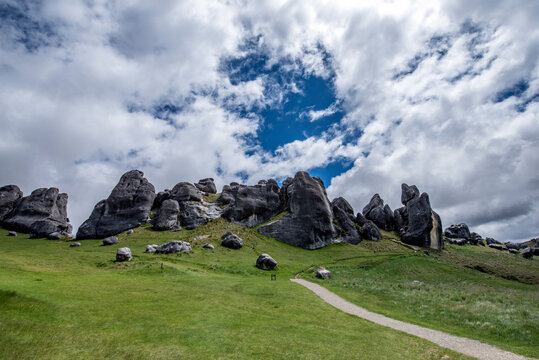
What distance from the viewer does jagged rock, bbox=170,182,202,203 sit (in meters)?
114

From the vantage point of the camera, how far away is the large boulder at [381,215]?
5251 inches

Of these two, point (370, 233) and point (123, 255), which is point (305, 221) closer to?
point (370, 233)

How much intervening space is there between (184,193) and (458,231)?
15267 cm

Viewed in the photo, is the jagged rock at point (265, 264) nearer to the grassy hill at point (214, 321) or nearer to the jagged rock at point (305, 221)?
the grassy hill at point (214, 321)

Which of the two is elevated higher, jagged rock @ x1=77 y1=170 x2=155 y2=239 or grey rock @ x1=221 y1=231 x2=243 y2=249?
jagged rock @ x1=77 y1=170 x2=155 y2=239

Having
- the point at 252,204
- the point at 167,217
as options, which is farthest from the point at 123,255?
the point at 252,204

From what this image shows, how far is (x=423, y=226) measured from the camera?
110438 millimetres

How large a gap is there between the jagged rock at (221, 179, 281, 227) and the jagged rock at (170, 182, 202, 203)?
43.8 feet

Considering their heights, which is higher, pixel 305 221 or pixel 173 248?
pixel 305 221

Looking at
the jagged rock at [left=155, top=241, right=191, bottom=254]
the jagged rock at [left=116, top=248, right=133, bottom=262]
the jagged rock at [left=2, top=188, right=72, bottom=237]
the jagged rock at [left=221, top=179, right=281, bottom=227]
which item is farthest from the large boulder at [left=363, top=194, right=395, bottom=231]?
the jagged rock at [left=2, top=188, right=72, bottom=237]

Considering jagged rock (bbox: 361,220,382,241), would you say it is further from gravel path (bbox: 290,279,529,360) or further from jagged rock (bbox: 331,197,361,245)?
gravel path (bbox: 290,279,529,360)

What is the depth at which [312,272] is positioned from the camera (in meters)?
62.0

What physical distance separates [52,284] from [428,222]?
119 meters

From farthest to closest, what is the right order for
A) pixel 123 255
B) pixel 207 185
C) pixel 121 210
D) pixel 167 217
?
pixel 207 185, pixel 121 210, pixel 167 217, pixel 123 255
